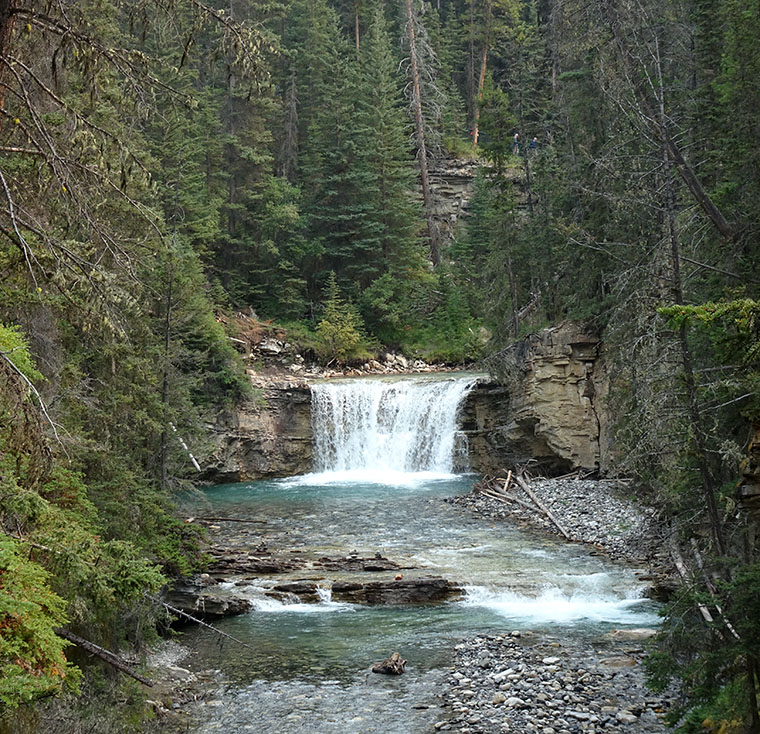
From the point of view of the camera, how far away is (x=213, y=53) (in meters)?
5.84

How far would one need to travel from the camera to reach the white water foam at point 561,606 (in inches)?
419

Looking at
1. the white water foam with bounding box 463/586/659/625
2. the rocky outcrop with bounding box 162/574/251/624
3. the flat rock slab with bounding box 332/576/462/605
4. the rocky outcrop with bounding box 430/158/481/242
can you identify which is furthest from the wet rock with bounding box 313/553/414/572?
the rocky outcrop with bounding box 430/158/481/242

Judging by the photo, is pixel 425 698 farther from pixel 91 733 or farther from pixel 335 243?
pixel 335 243

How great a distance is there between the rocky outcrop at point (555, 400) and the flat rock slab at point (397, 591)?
10.0 meters

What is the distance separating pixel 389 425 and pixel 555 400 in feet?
20.0

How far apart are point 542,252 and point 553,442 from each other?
18.5 ft

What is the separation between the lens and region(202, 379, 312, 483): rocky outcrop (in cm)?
2466

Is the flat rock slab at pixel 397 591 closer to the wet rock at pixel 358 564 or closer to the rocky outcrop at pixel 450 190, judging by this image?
the wet rock at pixel 358 564

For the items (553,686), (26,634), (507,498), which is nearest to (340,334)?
(507,498)

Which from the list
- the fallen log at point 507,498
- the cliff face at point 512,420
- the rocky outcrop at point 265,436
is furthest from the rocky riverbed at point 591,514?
the rocky outcrop at point 265,436

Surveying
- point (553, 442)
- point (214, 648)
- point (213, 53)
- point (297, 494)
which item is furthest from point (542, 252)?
point (213, 53)

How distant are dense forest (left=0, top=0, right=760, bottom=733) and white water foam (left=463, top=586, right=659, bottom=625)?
4.56 feet

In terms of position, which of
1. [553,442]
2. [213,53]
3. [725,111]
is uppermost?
[725,111]

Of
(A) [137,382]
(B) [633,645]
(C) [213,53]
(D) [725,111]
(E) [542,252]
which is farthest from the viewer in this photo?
(E) [542,252]
